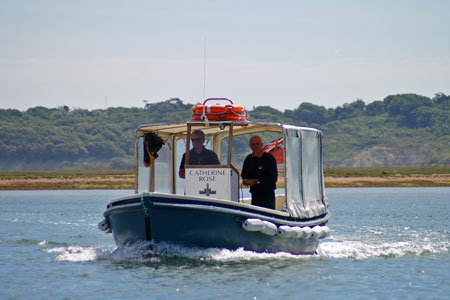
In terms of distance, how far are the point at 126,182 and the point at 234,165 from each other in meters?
45.6

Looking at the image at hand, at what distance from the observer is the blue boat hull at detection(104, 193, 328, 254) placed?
13.6 m

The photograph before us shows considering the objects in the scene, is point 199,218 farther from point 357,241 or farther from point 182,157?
point 357,241

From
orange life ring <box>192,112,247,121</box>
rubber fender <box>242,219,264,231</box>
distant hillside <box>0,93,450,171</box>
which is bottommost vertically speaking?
rubber fender <box>242,219,264,231</box>

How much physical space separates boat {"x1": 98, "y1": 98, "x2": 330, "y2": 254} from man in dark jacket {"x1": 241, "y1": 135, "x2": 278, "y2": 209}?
231 mm

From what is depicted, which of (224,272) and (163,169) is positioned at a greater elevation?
(163,169)

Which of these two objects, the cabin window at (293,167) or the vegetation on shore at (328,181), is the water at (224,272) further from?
the vegetation on shore at (328,181)

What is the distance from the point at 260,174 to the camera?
48.4ft

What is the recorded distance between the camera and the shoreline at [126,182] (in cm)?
5975

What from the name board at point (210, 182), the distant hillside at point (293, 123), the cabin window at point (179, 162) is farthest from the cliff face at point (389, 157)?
the name board at point (210, 182)

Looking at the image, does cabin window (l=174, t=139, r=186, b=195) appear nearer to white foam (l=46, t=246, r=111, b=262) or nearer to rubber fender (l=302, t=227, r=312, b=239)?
white foam (l=46, t=246, r=111, b=262)

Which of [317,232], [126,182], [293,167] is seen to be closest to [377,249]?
[317,232]

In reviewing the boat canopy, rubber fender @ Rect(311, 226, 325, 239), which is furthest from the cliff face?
rubber fender @ Rect(311, 226, 325, 239)

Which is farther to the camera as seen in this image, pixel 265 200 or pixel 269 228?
pixel 265 200

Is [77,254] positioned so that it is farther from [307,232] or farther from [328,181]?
[328,181]
